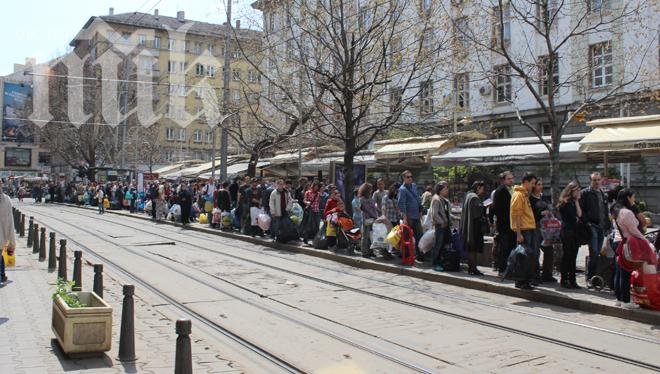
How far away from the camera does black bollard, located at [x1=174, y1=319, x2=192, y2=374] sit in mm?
4572

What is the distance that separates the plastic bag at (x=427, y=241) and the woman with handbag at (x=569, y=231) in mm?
2903

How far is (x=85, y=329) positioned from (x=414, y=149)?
16.2 m

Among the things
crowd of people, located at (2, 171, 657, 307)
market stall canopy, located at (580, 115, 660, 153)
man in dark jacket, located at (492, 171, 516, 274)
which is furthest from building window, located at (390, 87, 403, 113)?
man in dark jacket, located at (492, 171, 516, 274)

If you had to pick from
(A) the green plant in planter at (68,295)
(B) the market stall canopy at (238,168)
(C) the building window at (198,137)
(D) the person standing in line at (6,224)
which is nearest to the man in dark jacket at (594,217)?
(A) the green plant in planter at (68,295)

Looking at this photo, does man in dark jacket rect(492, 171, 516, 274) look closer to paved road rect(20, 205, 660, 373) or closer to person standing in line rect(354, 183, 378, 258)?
paved road rect(20, 205, 660, 373)

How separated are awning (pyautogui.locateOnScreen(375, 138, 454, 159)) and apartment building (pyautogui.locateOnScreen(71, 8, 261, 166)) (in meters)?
31.7

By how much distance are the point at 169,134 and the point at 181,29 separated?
1313 centimetres

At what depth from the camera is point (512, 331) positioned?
7.54 metres

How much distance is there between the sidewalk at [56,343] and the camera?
582cm

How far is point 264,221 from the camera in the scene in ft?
60.9

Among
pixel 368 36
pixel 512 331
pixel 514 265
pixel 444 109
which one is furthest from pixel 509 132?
pixel 512 331

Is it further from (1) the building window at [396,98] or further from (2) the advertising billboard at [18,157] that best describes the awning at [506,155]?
(2) the advertising billboard at [18,157]

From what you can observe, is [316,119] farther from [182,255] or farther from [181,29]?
[181,29]

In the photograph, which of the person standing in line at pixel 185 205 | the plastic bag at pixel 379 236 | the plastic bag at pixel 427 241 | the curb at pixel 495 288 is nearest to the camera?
the curb at pixel 495 288
